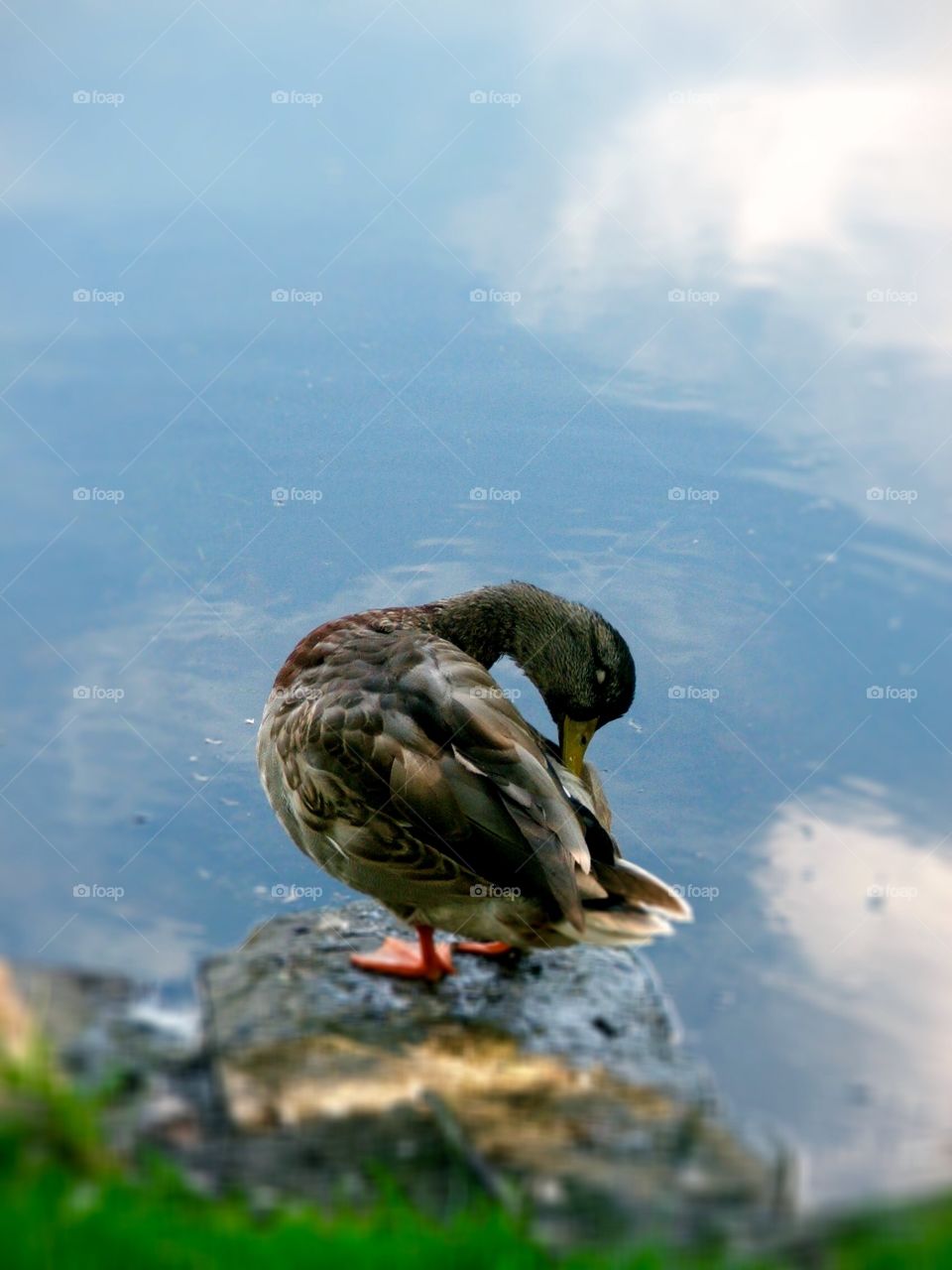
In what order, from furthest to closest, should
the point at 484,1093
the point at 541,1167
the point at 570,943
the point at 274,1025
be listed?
1. the point at 570,943
2. the point at 274,1025
3. the point at 484,1093
4. the point at 541,1167

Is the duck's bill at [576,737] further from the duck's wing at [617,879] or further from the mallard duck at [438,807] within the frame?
the duck's wing at [617,879]

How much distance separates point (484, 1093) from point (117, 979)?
1062 millimetres

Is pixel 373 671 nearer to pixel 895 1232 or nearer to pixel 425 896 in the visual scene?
pixel 425 896

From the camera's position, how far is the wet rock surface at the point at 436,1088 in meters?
2.97

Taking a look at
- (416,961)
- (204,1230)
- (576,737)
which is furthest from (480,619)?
(204,1230)

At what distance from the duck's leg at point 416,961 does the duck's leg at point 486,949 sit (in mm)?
92

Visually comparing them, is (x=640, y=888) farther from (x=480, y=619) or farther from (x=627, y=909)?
(x=480, y=619)

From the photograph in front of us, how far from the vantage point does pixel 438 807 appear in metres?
3.96

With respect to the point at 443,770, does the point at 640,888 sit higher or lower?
lower

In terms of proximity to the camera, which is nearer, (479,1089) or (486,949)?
(479,1089)

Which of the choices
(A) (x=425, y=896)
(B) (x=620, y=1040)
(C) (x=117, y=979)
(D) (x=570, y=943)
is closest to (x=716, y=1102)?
(B) (x=620, y=1040)

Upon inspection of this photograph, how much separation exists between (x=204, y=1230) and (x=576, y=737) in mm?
2681

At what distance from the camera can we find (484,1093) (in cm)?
352

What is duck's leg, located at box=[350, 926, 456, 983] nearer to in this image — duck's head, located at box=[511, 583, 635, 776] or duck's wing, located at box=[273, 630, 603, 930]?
duck's wing, located at box=[273, 630, 603, 930]
